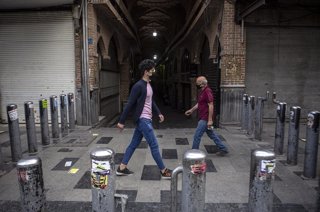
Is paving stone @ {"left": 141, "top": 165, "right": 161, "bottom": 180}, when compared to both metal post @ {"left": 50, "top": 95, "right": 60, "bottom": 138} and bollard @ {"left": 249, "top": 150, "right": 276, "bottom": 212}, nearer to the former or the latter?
bollard @ {"left": 249, "top": 150, "right": 276, "bottom": 212}

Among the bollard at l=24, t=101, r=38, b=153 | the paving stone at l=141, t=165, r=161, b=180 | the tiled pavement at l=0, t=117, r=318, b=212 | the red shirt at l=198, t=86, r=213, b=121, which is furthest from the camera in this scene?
the bollard at l=24, t=101, r=38, b=153

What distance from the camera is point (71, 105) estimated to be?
9281 mm

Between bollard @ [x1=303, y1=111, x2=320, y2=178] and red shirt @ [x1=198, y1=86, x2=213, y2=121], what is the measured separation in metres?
1.92

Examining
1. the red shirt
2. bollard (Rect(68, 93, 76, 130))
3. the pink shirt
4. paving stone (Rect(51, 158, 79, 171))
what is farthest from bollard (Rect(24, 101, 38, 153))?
the red shirt

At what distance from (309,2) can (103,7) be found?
7.44 metres

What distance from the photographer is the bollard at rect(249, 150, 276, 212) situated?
2959 mm

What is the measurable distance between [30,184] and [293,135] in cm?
493

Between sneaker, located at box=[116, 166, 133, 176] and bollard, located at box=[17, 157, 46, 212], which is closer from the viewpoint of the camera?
bollard, located at box=[17, 157, 46, 212]

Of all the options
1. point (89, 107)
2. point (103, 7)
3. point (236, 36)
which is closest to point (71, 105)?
point (89, 107)

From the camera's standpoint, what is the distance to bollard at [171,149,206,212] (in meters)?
2.88

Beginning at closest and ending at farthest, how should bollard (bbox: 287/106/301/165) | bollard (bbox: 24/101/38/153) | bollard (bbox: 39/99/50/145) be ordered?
bollard (bbox: 287/106/301/165), bollard (bbox: 24/101/38/153), bollard (bbox: 39/99/50/145)

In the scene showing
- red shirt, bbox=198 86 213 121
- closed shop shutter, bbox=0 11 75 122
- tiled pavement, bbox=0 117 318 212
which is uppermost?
closed shop shutter, bbox=0 11 75 122

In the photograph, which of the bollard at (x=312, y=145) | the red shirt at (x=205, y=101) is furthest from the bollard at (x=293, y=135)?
the red shirt at (x=205, y=101)

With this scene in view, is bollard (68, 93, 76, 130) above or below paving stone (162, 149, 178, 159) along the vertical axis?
above
